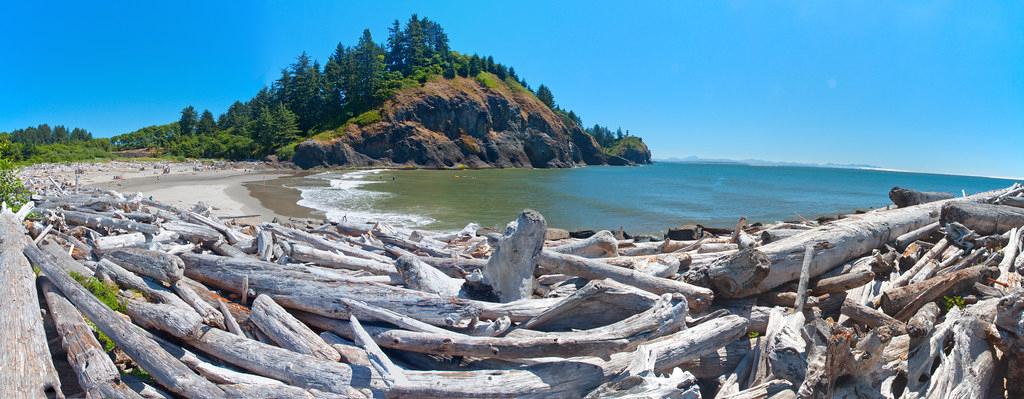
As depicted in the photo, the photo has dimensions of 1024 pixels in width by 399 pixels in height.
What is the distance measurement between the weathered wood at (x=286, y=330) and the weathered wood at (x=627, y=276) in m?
2.62

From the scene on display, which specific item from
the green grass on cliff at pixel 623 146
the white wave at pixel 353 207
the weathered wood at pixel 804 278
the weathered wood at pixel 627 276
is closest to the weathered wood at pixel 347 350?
the weathered wood at pixel 627 276

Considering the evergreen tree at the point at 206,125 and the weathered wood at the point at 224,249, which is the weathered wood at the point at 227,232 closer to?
the weathered wood at the point at 224,249

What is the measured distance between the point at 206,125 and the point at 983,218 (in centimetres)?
12067

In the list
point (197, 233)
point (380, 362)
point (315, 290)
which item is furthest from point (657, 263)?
point (197, 233)

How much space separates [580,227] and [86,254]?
720 inches

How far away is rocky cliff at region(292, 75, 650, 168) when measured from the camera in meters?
81.0

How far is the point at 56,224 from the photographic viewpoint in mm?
8320

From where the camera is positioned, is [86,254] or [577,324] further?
[86,254]

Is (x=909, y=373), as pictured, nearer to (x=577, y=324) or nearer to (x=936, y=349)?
(x=936, y=349)

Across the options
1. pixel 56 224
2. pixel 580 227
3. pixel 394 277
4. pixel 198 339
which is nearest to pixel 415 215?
pixel 580 227

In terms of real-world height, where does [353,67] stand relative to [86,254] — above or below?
above

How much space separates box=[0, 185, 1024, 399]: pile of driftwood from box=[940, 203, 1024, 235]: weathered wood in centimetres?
160

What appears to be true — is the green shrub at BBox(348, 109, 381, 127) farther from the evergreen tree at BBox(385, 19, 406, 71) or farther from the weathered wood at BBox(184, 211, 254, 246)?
the weathered wood at BBox(184, 211, 254, 246)

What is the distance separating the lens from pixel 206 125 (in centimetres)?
10281
